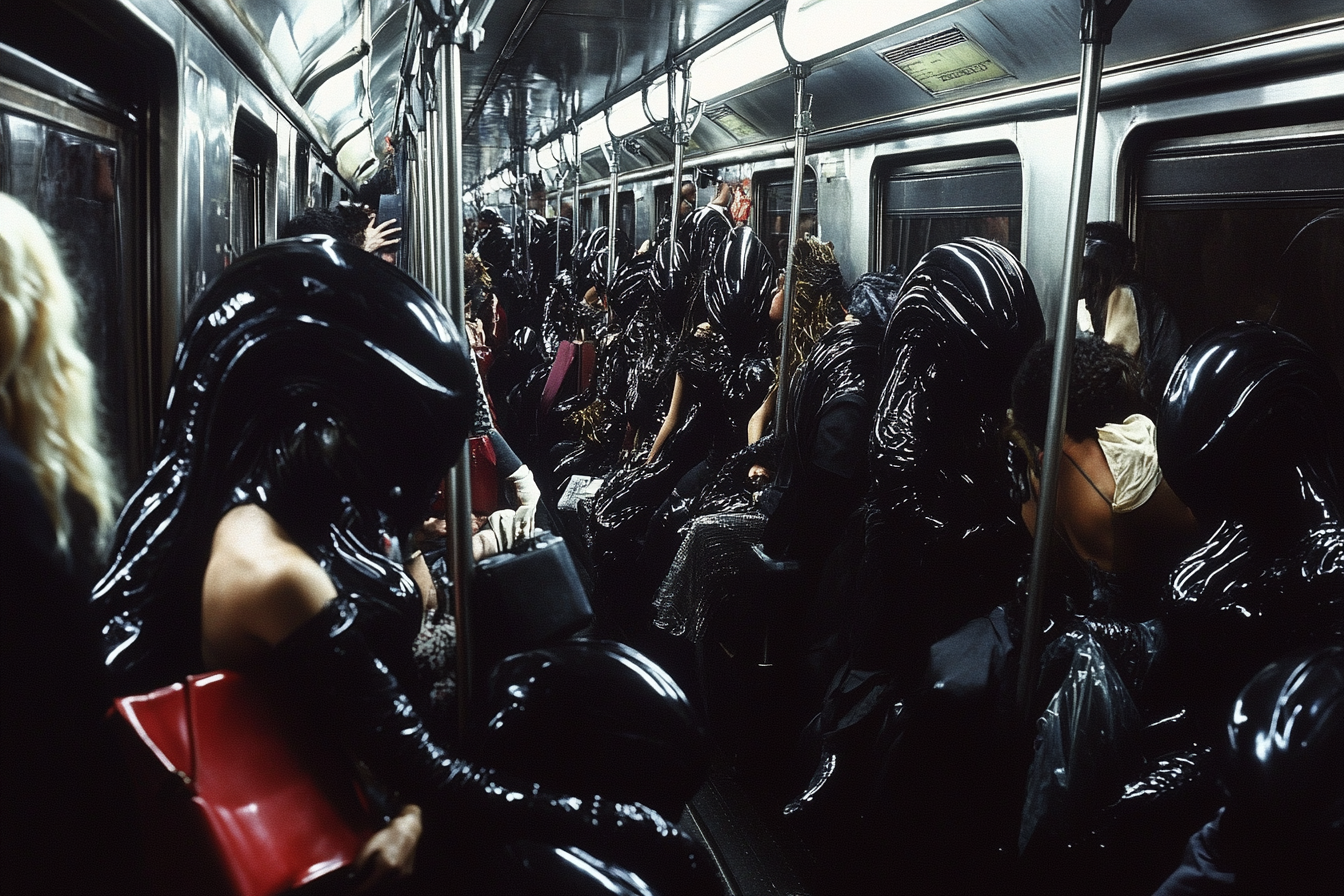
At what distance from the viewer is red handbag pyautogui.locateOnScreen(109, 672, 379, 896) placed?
1041 mm

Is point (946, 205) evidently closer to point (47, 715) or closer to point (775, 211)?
point (775, 211)

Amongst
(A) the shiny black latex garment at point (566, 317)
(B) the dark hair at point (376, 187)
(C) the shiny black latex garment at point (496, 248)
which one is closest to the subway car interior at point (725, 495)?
(A) the shiny black latex garment at point (566, 317)

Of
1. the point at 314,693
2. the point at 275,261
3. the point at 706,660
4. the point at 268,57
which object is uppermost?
the point at 268,57

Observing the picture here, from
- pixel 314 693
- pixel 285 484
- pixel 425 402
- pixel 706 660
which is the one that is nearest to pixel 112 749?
pixel 314 693

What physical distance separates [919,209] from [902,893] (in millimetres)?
2843

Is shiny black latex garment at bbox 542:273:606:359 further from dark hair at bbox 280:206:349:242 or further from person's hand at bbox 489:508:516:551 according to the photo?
person's hand at bbox 489:508:516:551

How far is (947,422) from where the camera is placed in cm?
245

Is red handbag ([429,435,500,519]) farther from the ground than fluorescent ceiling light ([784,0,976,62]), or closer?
closer

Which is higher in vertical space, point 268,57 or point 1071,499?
point 268,57

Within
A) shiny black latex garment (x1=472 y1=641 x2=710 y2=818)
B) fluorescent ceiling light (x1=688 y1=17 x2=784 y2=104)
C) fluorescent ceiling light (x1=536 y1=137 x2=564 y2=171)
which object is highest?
fluorescent ceiling light (x1=536 y1=137 x2=564 y2=171)

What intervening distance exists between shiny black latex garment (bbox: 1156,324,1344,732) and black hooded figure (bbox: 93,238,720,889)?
98cm

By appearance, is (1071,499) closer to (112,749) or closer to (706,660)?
(706,660)

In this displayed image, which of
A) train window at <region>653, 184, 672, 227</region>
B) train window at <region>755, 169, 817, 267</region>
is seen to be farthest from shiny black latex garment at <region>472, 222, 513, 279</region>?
train window at <region>755, 169, 817, 267</region>

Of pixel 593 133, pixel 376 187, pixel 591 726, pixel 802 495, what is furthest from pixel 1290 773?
pixel 376 187
